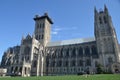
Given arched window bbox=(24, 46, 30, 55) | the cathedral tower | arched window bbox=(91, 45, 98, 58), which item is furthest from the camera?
arched window bbox=(24, 46, 30, 55)

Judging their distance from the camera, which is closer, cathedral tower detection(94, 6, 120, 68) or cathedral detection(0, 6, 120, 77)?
cathedral tower detection(94, 6, 120, 68)

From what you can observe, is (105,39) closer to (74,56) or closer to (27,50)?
(74,56)

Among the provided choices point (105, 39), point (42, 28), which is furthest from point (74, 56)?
point (42, 28)

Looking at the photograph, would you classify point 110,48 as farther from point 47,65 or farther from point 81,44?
point 47,65

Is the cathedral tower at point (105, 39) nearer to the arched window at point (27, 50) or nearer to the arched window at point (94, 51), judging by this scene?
the arched window at point (94, 51)

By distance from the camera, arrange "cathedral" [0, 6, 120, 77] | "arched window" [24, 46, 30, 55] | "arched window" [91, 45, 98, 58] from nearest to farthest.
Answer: "cathedral" [0, 6, 120, 77] → "arched window" [91, 45, 98, 58] → "arched window" [24, 46, 30, 55]

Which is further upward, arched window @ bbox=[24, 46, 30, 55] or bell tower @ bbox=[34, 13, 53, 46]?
bell tower @ bbox=[34, 13, 53, 46]

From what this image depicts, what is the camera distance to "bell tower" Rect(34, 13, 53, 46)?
77.4m

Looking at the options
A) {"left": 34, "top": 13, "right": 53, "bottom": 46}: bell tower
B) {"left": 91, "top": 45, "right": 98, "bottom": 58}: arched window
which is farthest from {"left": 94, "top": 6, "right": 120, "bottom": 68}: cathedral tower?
{"left": 34, "top": 13, "right": 53, "bottom": 46}: bell tower

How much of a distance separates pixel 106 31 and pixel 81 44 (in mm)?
13766

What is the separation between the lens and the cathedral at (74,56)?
5181 centimetres

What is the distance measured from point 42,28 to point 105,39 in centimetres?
4024

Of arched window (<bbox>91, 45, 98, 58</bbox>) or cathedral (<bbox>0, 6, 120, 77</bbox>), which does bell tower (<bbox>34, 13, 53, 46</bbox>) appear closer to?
cathedral (<bbox>0, 6, 120, 77</bbox>)

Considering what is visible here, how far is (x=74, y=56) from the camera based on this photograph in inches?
2409
